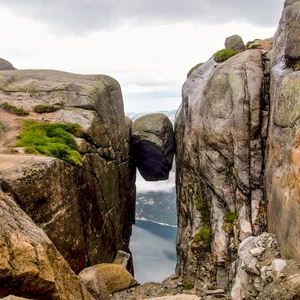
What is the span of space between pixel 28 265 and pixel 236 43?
31.5 meters

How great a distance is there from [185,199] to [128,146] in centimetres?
946

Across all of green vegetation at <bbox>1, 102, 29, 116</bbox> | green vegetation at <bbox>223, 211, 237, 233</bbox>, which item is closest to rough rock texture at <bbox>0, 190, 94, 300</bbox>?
green vegetation at <bbox>223, 211, 237, 233</bbox>

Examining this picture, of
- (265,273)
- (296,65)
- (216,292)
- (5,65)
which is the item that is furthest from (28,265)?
(5,65)

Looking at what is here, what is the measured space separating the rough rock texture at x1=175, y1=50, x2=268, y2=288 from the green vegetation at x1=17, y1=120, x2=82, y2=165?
1196 cm

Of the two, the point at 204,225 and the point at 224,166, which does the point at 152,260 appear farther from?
the point at 224,166

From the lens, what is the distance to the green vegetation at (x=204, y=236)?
27125 millimetres

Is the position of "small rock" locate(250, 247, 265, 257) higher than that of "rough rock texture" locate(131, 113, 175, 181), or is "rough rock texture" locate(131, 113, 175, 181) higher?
"rough rock texture" locate(131, 113, 175, 181)

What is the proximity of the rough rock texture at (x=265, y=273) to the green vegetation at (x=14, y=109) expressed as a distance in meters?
20.7

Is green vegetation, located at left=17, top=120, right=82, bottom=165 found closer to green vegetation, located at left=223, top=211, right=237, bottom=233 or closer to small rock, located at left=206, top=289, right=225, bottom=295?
green vegetation, located at left=223, top=211, right=237, bottom=233

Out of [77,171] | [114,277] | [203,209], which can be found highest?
[77,171]

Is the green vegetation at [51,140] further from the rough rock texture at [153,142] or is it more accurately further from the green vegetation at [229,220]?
the rough rock texture at [153,142]

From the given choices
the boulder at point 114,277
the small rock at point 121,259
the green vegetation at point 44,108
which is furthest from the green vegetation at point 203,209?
the green vegetation at point 44,108

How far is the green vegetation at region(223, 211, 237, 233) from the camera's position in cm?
2433

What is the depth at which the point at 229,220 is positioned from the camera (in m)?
24.6
